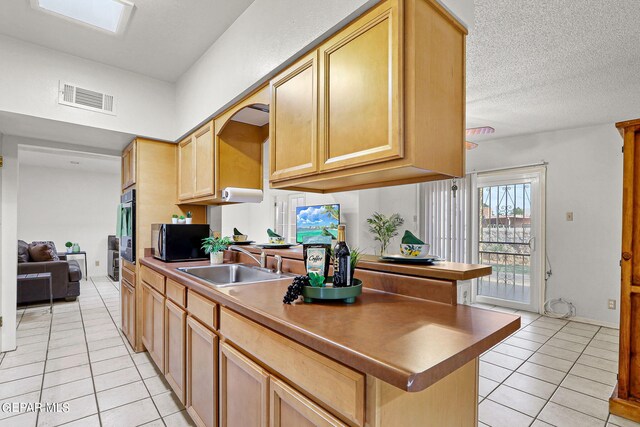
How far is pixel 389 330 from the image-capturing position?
0.98 metres

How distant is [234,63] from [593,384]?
358cm

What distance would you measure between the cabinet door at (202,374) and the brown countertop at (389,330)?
0.28 metres

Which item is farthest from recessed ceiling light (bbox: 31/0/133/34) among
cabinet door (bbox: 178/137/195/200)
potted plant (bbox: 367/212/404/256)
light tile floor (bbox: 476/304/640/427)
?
potted plant (bbox: 367/212/404/256)

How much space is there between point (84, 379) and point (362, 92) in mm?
2864

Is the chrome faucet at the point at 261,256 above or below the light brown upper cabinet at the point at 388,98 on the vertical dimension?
below

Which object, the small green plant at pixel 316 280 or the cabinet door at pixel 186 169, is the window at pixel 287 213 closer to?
the cabinet door at pixel 186 169

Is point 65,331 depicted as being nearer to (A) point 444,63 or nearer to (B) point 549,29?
(A) point 444,63

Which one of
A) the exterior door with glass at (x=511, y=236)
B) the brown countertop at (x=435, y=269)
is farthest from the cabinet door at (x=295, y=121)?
the exterior door with glass at (x=511, y=236)

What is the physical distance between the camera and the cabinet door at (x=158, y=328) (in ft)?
7.55

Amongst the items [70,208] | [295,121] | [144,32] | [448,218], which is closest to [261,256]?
[295,121]

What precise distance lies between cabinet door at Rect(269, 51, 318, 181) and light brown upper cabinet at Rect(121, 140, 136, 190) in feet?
6.29

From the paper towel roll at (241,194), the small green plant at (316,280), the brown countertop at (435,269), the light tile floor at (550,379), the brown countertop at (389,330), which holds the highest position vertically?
the paper towel roll at (241,194)

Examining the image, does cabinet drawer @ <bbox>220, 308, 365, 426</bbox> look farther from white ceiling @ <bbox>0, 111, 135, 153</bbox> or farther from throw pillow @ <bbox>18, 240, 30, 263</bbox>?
throw pillow @ <bbox>18, 240, 30, 263</bbox>

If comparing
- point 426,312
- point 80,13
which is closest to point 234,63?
point 80,13
